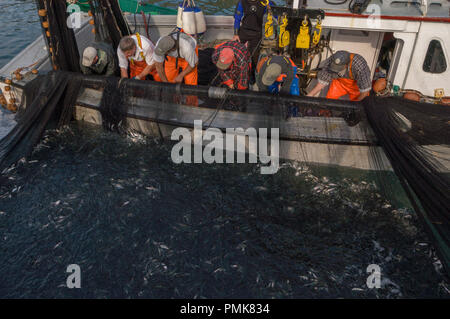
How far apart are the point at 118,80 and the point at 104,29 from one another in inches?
78.5

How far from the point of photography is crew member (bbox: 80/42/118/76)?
6184 mm

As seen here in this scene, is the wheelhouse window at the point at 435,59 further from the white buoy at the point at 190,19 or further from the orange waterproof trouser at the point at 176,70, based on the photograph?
the white buoy at the point at 190,19

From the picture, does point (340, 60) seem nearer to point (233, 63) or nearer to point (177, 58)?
point (233, 63)

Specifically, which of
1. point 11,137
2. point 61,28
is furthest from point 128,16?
point 11,137

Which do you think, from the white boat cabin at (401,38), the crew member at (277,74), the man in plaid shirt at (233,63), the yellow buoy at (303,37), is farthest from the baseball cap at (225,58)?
the white boat cabin at (401,38)

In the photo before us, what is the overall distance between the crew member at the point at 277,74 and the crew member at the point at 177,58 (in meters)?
1.46

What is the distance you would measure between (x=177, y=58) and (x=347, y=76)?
318 cm

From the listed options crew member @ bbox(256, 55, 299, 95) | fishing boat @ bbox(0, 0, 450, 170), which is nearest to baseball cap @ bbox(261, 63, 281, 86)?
crew member @ bbox(256, 55, 299, 95)

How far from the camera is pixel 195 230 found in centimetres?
502

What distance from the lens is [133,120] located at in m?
6.35

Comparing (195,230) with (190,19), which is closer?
(195,230)

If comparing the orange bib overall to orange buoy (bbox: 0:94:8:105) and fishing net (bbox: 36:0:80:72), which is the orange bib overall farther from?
orange buoy (bbox: 0:94:8:105)

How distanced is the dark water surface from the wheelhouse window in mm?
2357

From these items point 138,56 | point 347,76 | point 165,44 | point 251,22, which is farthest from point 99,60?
point 347,76
